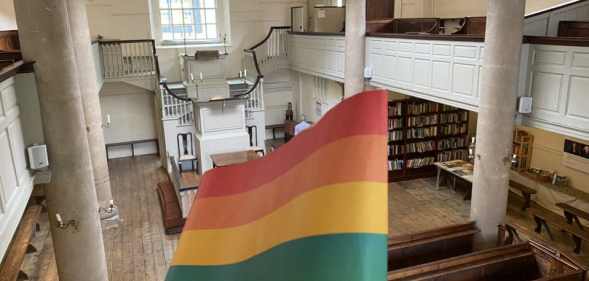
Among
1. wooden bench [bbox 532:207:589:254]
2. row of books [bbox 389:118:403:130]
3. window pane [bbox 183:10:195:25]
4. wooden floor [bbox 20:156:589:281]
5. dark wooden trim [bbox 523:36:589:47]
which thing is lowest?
wooden floor [bbox 20:156:589:281]

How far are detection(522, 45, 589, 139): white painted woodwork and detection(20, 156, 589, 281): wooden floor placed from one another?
298cm

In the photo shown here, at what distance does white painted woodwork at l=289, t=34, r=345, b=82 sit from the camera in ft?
35.9

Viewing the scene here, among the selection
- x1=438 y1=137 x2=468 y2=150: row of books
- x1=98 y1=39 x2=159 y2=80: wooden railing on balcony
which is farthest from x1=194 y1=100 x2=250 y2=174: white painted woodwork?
x1=438 y1=137 x2=468 y2=150: row of books

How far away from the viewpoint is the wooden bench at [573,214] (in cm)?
801

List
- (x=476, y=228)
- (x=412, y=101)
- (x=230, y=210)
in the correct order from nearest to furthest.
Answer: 1. (x=230, y=210)
2. (x=476, y=228)
3. (x=412, y=101)

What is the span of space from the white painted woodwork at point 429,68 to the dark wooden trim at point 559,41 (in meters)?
0.67

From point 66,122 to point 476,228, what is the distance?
227 inches

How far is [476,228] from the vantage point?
705cm

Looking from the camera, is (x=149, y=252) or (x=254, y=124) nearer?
(x=149, y=252)

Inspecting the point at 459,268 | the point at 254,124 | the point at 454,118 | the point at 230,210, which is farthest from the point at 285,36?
the point at 230,210

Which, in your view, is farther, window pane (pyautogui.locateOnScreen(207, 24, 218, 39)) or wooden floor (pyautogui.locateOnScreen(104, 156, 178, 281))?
window pane (pyautogui.locateOnScreen(207, 24, 218, 39))

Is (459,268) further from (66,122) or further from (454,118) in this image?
(454,118)

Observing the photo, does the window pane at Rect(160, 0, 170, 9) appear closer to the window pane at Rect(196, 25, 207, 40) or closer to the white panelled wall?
the window pane at Rect(196, 25, 207, 40)

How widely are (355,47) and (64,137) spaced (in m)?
6.50
